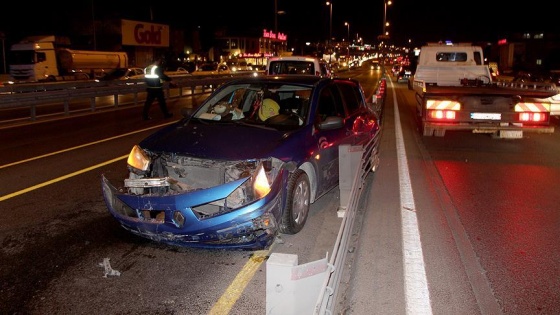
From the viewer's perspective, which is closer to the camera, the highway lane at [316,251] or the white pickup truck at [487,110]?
the highway lane at [316,251]

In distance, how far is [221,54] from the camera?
86.5 m

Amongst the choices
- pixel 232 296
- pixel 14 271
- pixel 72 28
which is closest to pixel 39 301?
pixel 14 271

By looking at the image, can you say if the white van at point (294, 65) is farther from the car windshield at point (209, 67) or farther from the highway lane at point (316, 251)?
the car windshield at point (209, 67)

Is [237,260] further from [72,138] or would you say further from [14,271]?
[72,138]

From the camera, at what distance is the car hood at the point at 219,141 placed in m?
5.02

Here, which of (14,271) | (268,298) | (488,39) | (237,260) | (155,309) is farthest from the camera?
(488,39)

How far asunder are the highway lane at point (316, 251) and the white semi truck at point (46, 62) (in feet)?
91.7

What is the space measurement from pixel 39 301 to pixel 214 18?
91891 mm

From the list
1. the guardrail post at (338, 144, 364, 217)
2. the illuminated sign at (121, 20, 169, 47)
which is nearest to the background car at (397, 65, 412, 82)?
the illuminated sign at (121, 20, 169, 47)

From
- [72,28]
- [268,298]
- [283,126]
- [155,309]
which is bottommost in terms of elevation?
[155,309]

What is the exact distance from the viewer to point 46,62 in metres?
34.8

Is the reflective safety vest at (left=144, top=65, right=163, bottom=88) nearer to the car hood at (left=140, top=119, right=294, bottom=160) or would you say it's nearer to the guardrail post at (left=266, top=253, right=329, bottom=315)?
the car hood at (left=140, top=119, right=294, bottom=160)

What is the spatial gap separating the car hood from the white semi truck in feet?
100

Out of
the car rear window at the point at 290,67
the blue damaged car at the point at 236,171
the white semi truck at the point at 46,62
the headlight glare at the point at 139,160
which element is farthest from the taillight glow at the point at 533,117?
the white semi truck at the point at 46,62
